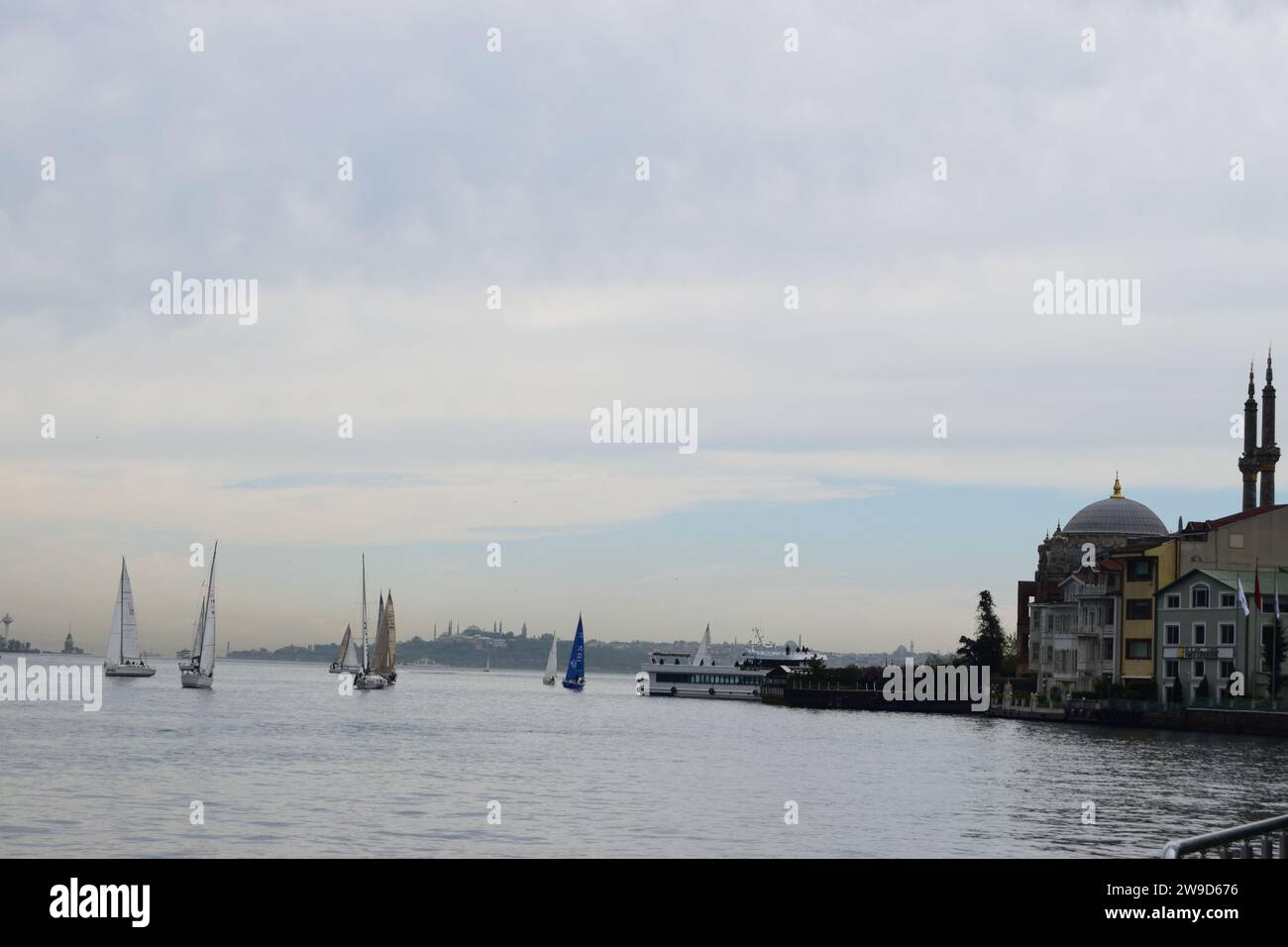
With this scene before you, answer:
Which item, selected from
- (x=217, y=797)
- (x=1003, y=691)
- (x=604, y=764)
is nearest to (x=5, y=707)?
(x=604, y=764)

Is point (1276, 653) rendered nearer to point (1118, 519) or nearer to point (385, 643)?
point (1118, 519)

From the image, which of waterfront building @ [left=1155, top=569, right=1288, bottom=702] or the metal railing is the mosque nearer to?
waterfront building @ [left=1155, top=569, right=1288, bottom=702]

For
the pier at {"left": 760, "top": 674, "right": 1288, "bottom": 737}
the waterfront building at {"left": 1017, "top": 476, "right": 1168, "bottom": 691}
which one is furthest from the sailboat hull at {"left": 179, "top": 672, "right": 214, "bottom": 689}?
the waterfront building at {"left": 1017, "top": 476, "right": 1168, "bottom": 691}

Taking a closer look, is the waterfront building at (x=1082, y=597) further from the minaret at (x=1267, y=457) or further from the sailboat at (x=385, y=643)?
the sailboat at (x=385, y=643)

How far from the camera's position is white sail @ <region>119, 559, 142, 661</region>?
17188 centimetres

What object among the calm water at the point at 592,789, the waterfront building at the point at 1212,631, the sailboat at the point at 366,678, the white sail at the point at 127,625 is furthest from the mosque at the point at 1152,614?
the white sail at the point at 127,625

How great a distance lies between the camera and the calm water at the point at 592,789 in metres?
43.4

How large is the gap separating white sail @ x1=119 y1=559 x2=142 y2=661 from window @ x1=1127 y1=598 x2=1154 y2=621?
10657 cm

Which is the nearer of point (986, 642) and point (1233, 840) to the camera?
point (1233, 840)

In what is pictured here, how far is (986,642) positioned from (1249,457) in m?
40.1

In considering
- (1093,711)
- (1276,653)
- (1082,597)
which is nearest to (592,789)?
(1276,653)

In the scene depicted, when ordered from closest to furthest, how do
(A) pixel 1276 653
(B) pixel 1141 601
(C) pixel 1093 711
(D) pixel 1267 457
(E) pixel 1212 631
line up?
(A) pixel 1276 653 < (E) pixel 1212 631 < (C) pixel 1093 711 < (B) pixel 1141 601 < (D) pixel 1267 457

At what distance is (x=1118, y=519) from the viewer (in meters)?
166

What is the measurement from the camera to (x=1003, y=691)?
154250 mm
